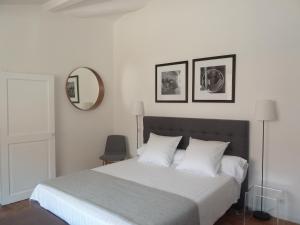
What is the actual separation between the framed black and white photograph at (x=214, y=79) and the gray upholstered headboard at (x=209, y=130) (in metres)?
0.33

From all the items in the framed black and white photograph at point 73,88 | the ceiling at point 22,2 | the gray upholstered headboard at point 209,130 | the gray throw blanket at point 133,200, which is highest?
the ceiling at point 22,2

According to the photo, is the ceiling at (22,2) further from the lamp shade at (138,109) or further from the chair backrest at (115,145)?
the chair backrest at (115,145)

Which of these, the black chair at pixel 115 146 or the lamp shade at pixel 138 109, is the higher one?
the lamp shade at pixel 138 109

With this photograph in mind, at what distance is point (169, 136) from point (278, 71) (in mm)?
1692

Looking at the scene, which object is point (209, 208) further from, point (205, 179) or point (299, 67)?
point (299, 67)

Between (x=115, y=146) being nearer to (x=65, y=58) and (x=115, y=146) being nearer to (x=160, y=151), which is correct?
(x=160, y=151)

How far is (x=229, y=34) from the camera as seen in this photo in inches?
124

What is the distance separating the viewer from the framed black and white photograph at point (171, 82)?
365cm

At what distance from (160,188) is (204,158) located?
2.45 feet

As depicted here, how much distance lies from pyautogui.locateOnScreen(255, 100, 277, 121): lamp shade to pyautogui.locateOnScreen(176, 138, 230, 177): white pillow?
1.79 ft

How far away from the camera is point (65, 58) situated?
3922 mm

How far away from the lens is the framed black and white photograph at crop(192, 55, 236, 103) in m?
3.17

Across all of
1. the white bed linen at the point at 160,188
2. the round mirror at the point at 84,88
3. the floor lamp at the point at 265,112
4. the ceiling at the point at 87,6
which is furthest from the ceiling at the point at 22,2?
the floor lamp at the point at 265,112

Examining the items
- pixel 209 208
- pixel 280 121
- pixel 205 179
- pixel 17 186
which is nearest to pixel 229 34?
pixel 280 121
